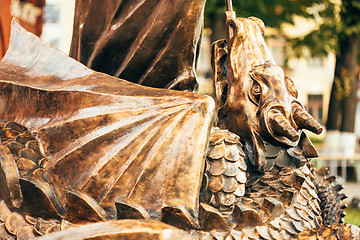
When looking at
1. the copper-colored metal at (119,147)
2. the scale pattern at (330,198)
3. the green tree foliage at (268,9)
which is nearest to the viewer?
the copper-colored metal at (119,147)

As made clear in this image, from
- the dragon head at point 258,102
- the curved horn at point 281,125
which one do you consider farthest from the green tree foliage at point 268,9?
the curved horn at point 281,125

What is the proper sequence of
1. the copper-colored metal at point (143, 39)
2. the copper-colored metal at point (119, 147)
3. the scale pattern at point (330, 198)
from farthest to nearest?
1. the scale pattern at point (330, 198)
2. the copper-colored metal at point (143, 39)
3. the copper-colored metal at point (119, 147)

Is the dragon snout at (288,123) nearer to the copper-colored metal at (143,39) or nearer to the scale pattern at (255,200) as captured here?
the scale pattern at (255,200)

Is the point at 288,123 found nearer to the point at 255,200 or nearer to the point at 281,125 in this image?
the point at 281,125

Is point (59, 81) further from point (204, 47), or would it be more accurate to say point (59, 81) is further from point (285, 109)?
point (204, 47)

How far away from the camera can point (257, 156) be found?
1925 mm

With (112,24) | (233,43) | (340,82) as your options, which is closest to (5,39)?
(112,24)

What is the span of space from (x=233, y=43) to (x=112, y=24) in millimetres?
562

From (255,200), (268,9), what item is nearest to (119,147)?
(255,200)

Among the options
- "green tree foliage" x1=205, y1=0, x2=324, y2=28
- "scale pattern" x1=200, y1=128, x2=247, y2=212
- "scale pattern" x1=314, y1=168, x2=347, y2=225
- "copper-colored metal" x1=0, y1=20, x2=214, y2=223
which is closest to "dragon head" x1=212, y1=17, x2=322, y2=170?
"scale pattern" x1=200, y1=128, x2=247, y2=212

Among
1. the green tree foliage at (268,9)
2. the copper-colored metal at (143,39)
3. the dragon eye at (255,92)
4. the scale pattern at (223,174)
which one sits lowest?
the scale pattern at (223,174)

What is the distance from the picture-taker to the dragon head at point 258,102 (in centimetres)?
191

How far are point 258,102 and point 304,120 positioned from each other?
18cm

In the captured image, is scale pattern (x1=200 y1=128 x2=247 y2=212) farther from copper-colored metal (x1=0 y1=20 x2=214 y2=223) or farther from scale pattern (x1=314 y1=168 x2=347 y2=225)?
scale pattern (x1=314 y1=168 x2=347 y2=225)
